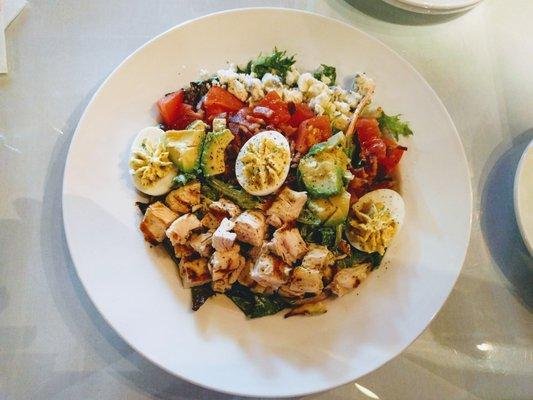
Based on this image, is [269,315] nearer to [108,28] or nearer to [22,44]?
[108,28]

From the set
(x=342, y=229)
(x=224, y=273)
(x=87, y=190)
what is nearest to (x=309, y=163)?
(x=342, y=229)

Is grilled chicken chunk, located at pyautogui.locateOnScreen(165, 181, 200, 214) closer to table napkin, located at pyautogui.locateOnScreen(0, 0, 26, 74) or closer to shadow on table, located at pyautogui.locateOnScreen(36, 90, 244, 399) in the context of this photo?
shadow on table, located at pyautogui.locateOnScreen(36, 90, 244, 399)

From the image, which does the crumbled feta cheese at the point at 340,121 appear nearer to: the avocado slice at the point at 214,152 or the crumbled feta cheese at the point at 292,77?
the crumbled feta cheese at the point at 292,77

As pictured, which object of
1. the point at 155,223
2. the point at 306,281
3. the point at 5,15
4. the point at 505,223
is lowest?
the point at 505,223

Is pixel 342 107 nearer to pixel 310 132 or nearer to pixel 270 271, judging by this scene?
pixel 310 132

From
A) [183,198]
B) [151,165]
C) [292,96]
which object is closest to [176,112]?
[151,165]

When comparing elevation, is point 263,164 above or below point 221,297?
above
